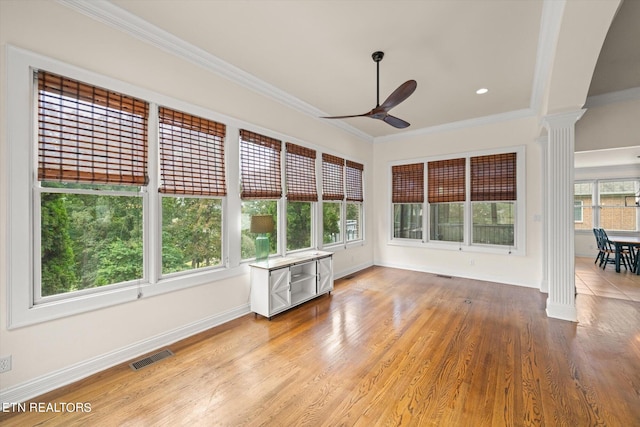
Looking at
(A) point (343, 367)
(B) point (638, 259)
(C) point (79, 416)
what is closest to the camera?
(C) point (79, 416)

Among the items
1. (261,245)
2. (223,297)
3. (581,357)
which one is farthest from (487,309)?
(223,297)

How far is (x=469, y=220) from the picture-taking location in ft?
18.4

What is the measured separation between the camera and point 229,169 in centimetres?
353

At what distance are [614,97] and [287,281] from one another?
582cm

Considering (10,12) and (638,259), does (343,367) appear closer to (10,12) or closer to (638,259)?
(10,12)

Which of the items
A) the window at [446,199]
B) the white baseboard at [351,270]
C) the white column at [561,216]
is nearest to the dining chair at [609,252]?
the window at [446,199]

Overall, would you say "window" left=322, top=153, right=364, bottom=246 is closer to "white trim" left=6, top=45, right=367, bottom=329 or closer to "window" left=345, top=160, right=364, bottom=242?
"window" left=345, top=160, right=364, bottom=242

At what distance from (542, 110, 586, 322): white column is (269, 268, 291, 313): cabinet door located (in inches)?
→ 138

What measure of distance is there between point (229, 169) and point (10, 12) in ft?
6.85

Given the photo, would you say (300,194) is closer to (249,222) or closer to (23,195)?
(249,222)

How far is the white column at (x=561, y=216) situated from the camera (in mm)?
3494

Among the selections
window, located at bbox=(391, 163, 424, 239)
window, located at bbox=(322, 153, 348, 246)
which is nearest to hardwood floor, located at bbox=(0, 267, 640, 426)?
window, located at bbox=(322, 153, 348, 246)

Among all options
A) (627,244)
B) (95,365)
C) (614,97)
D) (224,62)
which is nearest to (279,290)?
(95,365)

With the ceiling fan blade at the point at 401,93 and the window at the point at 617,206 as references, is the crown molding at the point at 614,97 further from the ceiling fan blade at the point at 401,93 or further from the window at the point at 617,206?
the window at the point at 617,206
